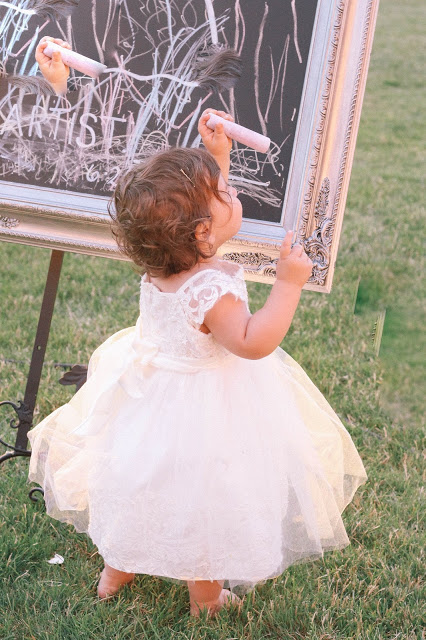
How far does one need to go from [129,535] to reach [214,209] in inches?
30.0

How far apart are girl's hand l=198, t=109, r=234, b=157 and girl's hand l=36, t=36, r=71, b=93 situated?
1.30 feet

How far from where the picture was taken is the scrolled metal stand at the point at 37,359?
236 centimetres

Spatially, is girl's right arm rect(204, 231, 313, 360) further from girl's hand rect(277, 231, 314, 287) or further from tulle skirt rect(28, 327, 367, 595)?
tulle skirt rect(28, 327, 367, 595)

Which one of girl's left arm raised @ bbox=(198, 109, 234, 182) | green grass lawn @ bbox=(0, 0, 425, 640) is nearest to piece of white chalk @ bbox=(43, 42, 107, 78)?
girl's left arm raised @ bbox=(198, 109, 234, 182)

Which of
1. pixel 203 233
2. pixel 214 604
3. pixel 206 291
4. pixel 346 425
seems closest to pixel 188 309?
pixel 206 291

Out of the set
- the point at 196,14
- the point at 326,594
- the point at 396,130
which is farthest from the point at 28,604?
the point at 396,130

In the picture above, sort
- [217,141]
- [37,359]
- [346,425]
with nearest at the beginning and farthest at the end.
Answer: [217,141]
[37,359]
[346,425]

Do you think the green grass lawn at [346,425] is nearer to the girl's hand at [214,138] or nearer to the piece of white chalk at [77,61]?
the girl's hand at [214,138]

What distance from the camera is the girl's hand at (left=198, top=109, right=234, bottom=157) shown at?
6.47 ft

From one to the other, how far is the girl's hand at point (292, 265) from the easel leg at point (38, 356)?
0.80m

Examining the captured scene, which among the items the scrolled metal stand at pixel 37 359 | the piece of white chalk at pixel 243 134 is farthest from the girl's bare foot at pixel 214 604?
the piece of white chalk at pixel 243 134

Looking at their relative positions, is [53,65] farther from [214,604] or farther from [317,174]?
[214,604]

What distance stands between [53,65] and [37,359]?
33.1 inches

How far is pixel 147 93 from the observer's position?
2.09 m
